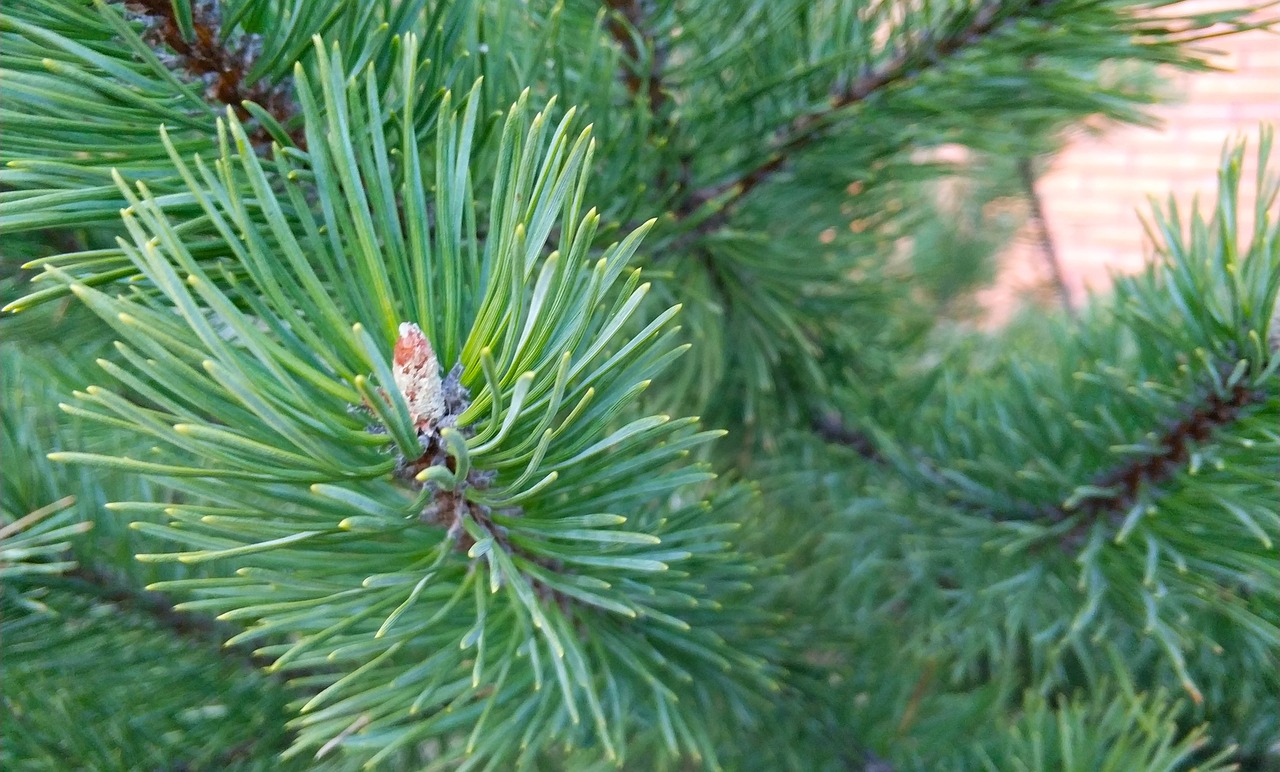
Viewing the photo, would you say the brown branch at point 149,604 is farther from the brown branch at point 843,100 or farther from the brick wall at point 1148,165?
the brick wall at point 1148,165

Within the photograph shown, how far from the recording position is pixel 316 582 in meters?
0.20

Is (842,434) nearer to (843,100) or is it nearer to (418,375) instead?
(843,100)

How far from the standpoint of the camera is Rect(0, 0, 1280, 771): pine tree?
0.17 m

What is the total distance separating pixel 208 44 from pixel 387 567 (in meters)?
0.14

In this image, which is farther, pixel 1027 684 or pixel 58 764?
pixel 1027 684

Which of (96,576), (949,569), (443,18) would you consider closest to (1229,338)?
(949,569)

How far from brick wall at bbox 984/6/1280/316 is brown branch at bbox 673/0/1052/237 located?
95 centimetres

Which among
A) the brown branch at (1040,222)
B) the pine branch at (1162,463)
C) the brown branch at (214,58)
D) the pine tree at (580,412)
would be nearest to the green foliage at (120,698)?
the pine tree at (580,412)

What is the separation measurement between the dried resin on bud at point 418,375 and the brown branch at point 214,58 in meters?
0.08

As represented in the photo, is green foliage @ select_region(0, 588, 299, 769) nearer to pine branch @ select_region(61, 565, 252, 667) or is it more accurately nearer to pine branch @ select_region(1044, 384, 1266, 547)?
pine branch @ select_region(61, 565, 252, 667)

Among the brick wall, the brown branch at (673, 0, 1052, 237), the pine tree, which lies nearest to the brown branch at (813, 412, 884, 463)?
the pine tree

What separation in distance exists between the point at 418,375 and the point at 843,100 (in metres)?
0.21

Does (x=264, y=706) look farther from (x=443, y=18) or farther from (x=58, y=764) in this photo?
(x=443, y=18)

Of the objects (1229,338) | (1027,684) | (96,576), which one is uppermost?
(96,576)
